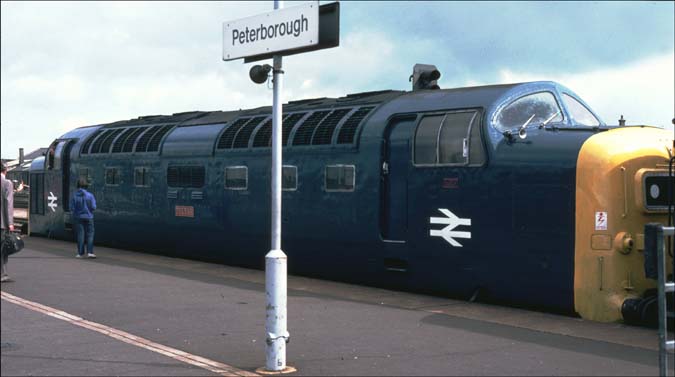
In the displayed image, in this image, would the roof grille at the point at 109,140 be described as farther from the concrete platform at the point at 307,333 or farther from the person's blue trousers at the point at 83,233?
the concrete platform at the point at 307,333

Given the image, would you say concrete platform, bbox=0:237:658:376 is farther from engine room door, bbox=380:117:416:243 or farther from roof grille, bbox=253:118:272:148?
roof grille, bbox=253:118:272:148

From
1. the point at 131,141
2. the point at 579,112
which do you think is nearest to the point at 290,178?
the point at 579,112

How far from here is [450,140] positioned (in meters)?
12.1

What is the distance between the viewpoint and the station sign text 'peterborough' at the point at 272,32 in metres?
Answer: 7.61

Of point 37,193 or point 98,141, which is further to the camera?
point 37,193

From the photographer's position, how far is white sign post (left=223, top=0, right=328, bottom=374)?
7.61 m

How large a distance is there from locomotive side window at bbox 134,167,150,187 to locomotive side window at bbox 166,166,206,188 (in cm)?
85

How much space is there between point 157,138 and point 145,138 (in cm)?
53

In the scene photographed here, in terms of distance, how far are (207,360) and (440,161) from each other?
17.5 feet

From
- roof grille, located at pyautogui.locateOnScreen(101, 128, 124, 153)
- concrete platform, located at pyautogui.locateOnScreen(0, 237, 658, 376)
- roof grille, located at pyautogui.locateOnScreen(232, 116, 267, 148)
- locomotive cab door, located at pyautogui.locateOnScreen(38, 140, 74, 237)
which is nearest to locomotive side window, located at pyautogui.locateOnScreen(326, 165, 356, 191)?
concrete platform, located at pyautogui.locateOnScreen(0, 237, 658, 376)

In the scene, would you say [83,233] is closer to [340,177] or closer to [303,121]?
[303,121]

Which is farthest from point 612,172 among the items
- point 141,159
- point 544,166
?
point 141,159

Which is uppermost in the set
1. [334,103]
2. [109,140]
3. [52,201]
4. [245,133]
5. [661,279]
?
[334,103]

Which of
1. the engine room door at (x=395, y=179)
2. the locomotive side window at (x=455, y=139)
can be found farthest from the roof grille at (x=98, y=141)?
the locomotive side window at (x=455, y=139)
